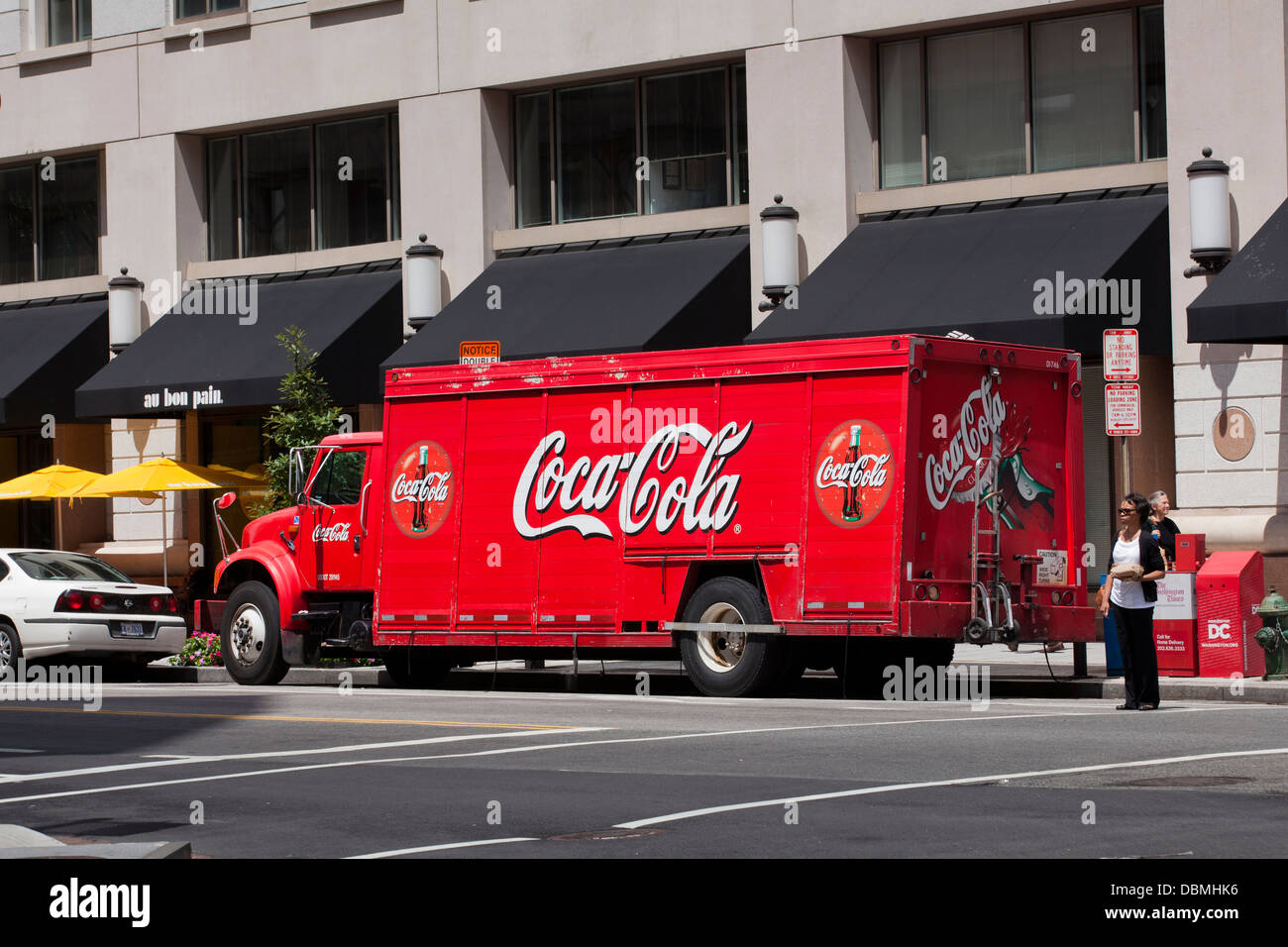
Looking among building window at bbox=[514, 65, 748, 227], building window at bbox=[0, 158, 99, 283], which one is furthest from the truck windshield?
building window at bbox=[0, 158, 99, 283]

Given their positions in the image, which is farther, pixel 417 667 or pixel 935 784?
pixel 417 667

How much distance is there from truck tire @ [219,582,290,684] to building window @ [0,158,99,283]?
12.3 meters

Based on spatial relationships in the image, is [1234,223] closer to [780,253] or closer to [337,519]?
[780,253]

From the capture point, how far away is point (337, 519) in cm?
2127

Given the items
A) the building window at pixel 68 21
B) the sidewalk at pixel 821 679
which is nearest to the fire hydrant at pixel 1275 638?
the sidewalk at pixel 821 679

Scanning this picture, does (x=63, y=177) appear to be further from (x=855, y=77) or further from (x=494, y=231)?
(x=855, y=77)

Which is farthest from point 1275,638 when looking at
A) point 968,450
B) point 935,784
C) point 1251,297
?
point 935,784

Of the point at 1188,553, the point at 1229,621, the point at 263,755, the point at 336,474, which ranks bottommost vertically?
the point at 263,755

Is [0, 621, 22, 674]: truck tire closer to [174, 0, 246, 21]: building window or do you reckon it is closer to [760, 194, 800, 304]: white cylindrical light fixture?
[760, 194, 800, 304]: white cylindrical light fixture

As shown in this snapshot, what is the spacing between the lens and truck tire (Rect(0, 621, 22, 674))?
74.3ft

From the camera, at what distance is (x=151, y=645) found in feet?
76.9

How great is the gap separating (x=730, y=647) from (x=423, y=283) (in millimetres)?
10919

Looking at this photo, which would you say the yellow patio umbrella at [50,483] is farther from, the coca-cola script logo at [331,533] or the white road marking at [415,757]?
the white road marking at [415,757]

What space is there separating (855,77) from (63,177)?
14595 mm
